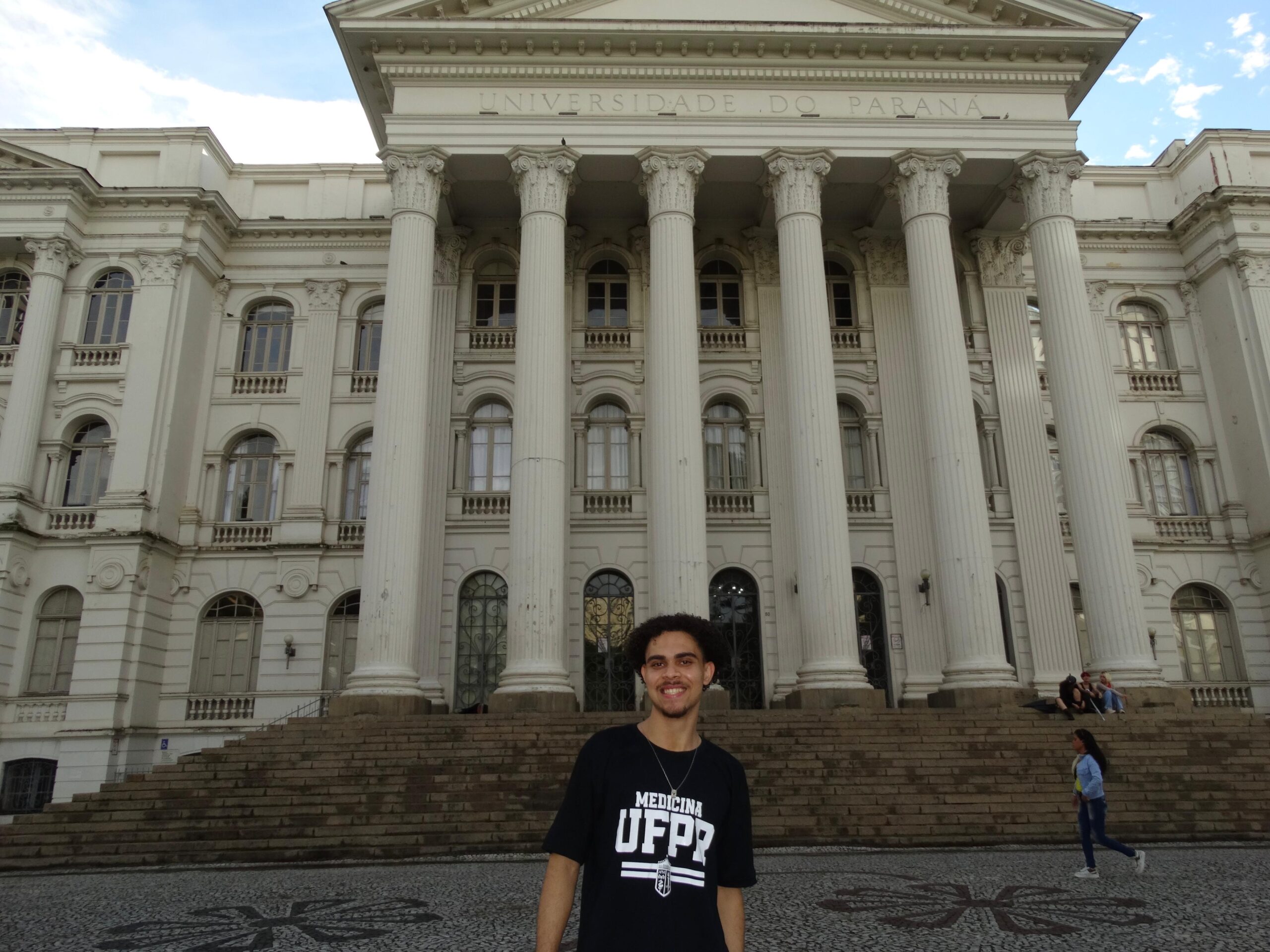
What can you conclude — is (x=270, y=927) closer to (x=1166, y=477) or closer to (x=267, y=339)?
(x=267, y=339)

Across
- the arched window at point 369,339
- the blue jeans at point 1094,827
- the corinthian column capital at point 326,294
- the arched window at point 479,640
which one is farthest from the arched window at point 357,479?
the blue jeans at point 1094,827

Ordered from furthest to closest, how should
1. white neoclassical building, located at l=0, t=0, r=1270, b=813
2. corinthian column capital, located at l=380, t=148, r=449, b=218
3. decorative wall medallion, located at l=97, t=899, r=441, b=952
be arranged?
corinthian column capital, located at l=380, t=148, r=449, b=218, white neoclassical building, located at l=0, t=0, r=1270, b=813, decorative wall medallion, located at l=97, t=899, r=441, b=952

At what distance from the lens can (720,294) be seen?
84.1 ft

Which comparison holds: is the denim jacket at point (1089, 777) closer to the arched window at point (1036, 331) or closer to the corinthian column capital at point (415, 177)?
the corinthian column capital at point (415, 177)

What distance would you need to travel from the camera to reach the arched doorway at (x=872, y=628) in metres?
22.7

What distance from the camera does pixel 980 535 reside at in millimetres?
19328

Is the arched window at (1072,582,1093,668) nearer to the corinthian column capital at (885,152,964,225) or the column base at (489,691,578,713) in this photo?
the corinthian column capital at (885,152,964,225)

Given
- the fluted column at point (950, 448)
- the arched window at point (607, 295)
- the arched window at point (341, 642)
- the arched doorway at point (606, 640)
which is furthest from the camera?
the arched window at point (607, 295)

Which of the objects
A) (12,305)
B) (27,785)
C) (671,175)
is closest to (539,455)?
(671,175)

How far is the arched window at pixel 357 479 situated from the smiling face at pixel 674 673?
855 inches

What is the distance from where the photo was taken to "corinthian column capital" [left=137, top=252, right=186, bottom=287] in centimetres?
2433

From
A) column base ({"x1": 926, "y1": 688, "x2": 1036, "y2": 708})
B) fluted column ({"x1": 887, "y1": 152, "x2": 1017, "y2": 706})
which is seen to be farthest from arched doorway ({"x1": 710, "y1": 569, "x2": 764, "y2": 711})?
A: column base ({"x1": 926, "y1": 688, "x2": 1036, "y2": 708})

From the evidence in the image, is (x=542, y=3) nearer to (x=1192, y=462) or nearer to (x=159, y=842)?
(x=159, y=842)

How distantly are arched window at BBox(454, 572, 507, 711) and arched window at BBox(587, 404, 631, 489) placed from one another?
351 cm
